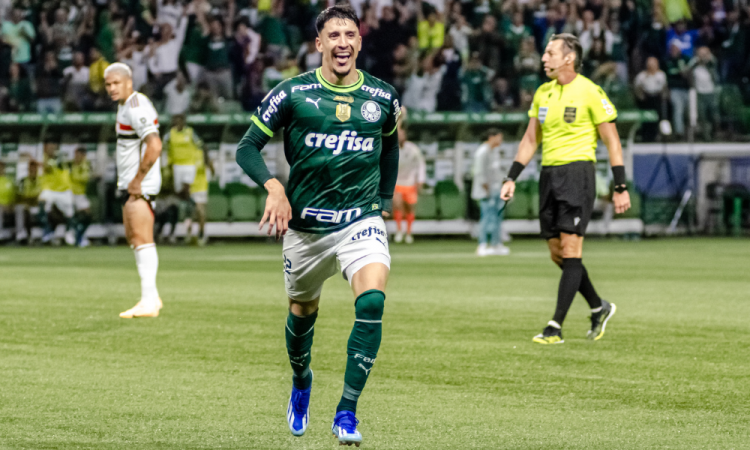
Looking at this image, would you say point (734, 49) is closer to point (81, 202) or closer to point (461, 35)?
point (461, 35)

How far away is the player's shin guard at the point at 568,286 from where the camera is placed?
29.6ft

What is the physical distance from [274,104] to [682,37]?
24.8m

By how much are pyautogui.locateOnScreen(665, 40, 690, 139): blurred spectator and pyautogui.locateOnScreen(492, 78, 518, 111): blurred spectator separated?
3.91 m

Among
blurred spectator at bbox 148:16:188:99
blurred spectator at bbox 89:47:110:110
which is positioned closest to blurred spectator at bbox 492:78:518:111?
blurred spectator at bbox 148:16:188:99

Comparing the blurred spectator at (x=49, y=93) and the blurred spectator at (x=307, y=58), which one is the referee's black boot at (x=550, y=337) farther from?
the blurred spectator at (x=49, y=93)

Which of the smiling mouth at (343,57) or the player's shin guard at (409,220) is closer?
the smiling mouth at (343,57)

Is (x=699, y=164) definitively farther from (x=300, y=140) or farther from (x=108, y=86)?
(x=300, y=140)

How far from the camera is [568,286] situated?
29.7ft

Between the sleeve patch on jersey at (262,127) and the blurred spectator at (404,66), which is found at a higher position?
the blurred spectator at (404,66)

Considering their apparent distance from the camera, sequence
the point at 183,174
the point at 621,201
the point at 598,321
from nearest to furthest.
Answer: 1. the point at 621,201
2. the point at 598,321
3. the point at 183,174

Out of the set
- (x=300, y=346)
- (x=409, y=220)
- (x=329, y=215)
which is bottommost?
(x=409, y=220)

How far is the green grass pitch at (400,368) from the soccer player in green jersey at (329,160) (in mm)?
740

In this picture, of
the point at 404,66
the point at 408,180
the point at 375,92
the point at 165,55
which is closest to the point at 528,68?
the point at 404,66

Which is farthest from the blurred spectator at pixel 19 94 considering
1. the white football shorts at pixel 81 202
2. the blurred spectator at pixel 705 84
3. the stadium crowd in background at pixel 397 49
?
the blurred spectator at pixel 705 84
